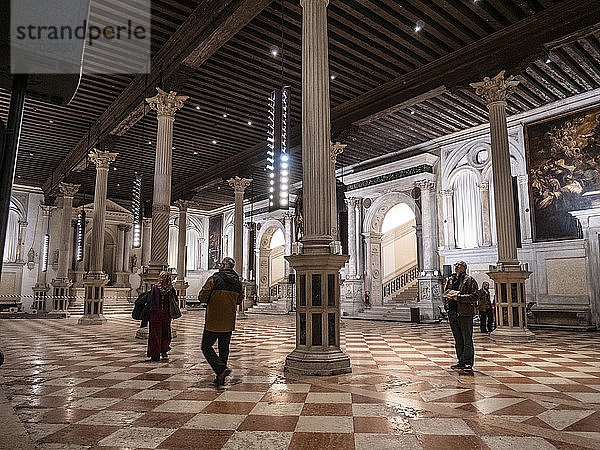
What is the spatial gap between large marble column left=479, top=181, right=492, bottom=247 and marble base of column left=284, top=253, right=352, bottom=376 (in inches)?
401

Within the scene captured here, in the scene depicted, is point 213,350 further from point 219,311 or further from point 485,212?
point 485,212

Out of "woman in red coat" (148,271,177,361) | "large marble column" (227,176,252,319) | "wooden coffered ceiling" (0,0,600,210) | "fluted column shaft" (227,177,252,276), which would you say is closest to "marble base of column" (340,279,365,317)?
"large marble column" (227,176,252,319)

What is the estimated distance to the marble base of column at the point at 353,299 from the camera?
1759 centimetres

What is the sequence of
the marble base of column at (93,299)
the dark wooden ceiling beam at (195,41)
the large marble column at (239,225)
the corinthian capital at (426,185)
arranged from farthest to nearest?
the corinthian capital at (426,185)
the large marble column at (239,225)
the marble base of column at (93,299)
the dark wooden ceiling beam at (195,41)

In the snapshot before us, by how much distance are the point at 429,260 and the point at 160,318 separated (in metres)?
11.4

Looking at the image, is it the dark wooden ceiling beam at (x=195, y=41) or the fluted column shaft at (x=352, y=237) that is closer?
the dark wooden ceiling beam at (x=195, y=41)

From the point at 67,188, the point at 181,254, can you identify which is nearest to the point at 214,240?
the point at 181,254

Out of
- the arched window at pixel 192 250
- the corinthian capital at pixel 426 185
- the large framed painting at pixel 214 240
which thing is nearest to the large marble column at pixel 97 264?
the corinthian capital at pixel 426 185

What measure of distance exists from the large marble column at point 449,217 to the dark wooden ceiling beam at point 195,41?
9.71 metres

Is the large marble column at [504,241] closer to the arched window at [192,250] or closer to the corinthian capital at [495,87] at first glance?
the corinthian capital at [495,87]

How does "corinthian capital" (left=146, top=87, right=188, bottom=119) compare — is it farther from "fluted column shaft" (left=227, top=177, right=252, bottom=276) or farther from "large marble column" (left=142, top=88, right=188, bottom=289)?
"fluted column shaft" (left=227, top=177, right=252, bottom=276)

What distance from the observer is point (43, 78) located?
1646mm

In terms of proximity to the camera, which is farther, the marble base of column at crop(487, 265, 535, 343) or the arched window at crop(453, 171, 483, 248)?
the arched window at crop(453, 171, 483, 248)

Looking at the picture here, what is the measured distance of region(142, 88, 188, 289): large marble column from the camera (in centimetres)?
932
